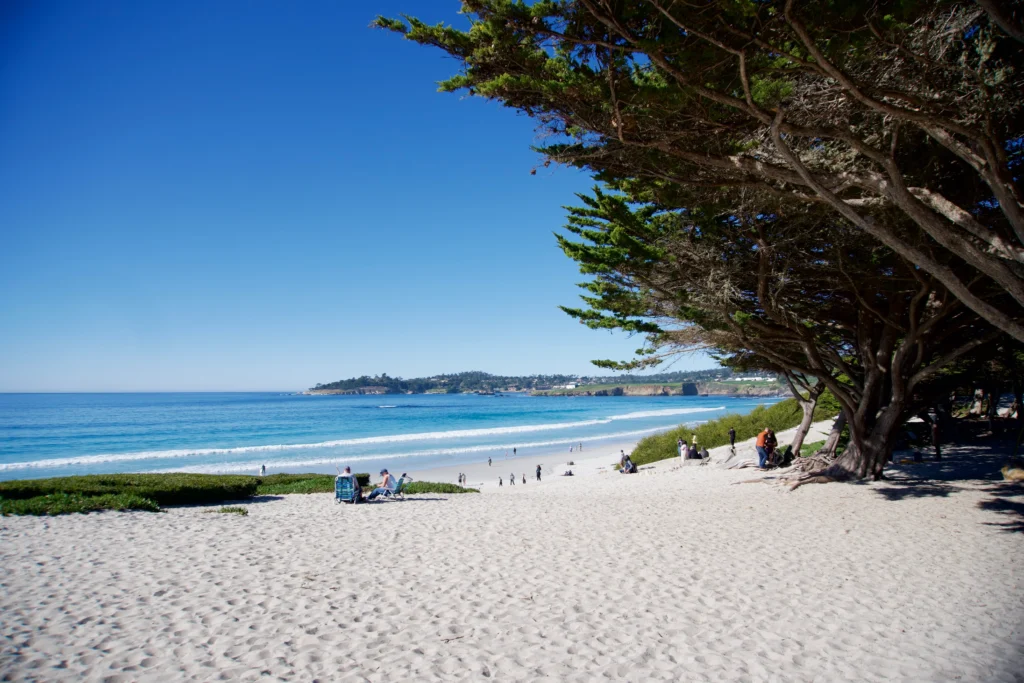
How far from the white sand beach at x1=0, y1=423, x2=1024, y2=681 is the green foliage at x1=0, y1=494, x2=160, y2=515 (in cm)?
63

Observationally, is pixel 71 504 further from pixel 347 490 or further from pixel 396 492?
pixel 396 492

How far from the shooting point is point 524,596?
5414mm

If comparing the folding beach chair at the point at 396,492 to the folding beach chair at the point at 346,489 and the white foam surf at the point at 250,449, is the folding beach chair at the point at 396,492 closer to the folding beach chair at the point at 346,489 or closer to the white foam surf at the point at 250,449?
the folding beach chair at the point at 346,489

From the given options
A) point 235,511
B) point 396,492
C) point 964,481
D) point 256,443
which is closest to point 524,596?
point 235,511

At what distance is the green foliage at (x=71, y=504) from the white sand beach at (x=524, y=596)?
0.63 m

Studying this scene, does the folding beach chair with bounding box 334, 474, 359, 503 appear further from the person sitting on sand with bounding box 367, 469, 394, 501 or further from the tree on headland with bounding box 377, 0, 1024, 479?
the tree on headland with bounding box 377, 0, 1024, 479

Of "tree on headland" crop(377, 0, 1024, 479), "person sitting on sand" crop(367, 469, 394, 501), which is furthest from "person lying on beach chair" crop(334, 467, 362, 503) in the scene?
"tree on headland" crop(377, 0, 1024, 479)

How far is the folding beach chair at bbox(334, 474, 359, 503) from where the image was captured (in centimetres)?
1145

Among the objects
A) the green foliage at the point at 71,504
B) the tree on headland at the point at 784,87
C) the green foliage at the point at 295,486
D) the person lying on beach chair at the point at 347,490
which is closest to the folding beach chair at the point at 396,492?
the person lying on beach chair at the point at 347,490

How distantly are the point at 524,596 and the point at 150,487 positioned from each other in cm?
931

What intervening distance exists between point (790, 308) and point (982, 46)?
6519mm

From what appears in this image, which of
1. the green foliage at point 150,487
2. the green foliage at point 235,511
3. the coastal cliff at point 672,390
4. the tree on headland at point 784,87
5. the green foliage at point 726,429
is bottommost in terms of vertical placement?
the coastal cliff at point 672,390

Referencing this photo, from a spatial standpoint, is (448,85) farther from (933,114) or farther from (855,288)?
(855,288)

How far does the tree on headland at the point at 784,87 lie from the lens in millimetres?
5309
